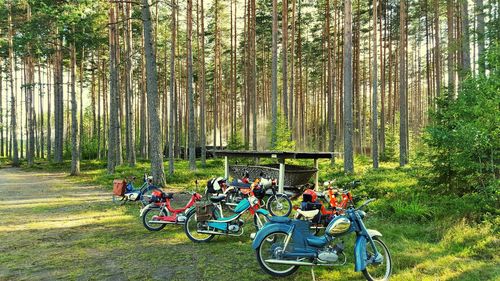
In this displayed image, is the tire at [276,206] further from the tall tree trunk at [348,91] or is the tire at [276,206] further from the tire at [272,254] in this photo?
the tall tree trunk at [348,91]

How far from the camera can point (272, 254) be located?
538cm

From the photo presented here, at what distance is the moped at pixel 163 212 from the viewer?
27.5ft

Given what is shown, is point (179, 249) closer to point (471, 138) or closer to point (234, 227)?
point (234, 227)

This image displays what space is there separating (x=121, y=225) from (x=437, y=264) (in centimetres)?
700

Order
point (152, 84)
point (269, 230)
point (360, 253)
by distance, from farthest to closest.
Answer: point (152, 84), point (269, 230), point (360, 253)

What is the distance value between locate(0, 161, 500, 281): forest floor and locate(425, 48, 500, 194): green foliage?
116cm

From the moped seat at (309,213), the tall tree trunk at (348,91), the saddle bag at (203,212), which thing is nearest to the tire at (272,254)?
the moped seat at (309,213)

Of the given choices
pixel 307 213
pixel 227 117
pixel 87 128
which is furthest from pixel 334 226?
pixel 87 128

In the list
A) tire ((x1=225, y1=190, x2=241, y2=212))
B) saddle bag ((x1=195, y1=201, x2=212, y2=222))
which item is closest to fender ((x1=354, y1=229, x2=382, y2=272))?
saddle bag ((x1=195, y1=201, x2=212, y2=222))

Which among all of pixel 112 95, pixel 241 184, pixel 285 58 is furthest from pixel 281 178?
pixel 112 95

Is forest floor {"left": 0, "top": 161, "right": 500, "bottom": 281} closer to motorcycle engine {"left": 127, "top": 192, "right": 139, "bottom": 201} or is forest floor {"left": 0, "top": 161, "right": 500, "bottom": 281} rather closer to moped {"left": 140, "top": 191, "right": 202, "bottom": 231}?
moped {"left": 140, "top": 191, "right": 202, "bottom": 231}

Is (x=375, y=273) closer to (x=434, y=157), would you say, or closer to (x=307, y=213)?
(x=307, y=213)

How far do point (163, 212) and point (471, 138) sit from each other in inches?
270

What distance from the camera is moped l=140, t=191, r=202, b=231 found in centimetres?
838
